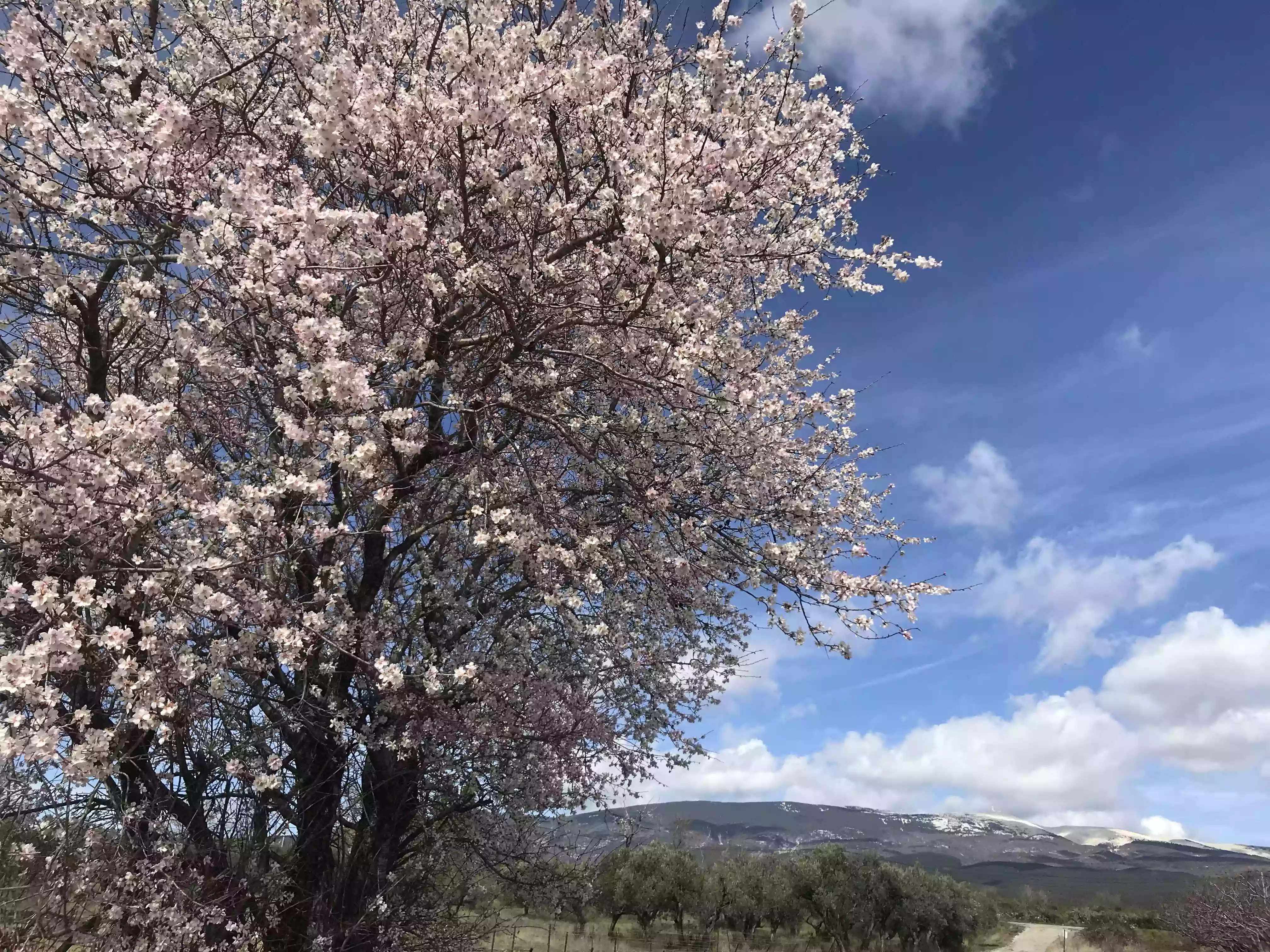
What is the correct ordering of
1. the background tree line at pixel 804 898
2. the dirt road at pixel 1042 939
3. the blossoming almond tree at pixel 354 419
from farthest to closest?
the dirt road at pixel 1042 939, the background tree line at pixel 804 898, the blossoming almond tree at pixel 354 419

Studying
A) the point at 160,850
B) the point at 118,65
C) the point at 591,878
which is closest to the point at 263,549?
the point at 160,850

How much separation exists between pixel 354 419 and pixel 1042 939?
6052 cm

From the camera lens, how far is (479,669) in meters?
8.17

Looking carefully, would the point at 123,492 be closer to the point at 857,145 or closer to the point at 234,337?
the point at 234,337

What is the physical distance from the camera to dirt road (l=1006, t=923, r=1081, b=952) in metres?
46.8

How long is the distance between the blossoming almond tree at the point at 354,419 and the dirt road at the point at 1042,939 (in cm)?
4982

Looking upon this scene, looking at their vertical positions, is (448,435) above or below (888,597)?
above

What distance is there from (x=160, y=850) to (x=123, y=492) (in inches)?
121

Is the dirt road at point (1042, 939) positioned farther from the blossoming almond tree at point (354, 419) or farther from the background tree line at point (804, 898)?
the blossoming almond tree at point (354, 419)

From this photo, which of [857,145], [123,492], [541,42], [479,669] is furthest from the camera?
[857,145]

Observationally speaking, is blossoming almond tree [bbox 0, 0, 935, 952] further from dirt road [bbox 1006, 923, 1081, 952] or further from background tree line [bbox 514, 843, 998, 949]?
dirt road [bbox 1006, 923, 1081, 952]

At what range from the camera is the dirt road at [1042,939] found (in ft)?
153

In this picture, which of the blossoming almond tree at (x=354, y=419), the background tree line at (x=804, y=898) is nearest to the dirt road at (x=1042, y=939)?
the background tree line at (x=804, y=898)

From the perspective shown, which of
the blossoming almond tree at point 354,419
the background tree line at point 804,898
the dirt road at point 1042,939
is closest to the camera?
the blossoming almond tree at point 354,419
